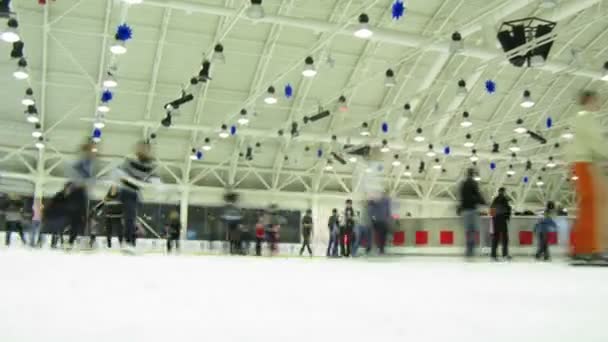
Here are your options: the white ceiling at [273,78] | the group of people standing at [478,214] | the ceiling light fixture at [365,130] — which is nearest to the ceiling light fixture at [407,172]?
the white ceiling at [273,78]

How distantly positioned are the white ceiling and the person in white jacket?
8500 millimetres

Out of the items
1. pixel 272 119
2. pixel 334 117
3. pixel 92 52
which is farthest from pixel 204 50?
pixel 334 117

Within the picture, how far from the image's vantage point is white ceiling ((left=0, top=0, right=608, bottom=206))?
59.9 ft

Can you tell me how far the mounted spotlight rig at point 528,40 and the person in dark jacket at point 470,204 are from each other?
17.6ft

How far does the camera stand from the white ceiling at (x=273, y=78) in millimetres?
18266

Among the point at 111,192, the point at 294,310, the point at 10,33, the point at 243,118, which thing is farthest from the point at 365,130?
the point at 294,310

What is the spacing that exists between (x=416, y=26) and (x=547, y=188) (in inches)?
799

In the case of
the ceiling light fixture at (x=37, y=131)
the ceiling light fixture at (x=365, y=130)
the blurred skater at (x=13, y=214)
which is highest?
the ceiling light fixture at (x=365, y=130)

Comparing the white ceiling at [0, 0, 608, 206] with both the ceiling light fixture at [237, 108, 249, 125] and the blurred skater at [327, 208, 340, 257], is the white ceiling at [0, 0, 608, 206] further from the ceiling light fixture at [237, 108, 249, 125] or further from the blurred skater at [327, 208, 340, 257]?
the blurred skater at [327, 208, 340, 257]

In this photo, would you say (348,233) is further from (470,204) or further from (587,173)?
(587,173)

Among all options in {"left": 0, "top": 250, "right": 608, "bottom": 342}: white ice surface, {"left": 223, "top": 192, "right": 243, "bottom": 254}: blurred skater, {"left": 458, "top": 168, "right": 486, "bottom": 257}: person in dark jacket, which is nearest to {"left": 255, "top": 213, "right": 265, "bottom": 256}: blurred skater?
{"left": 223, "top": 192, "right": 243, "bottom": 254}: blurred skater

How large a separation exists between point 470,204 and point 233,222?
821 centimetres

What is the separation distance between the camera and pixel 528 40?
1344 cm

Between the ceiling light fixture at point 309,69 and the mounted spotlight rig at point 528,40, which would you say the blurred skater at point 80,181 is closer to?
the ceiling light fixture at point 309,69
